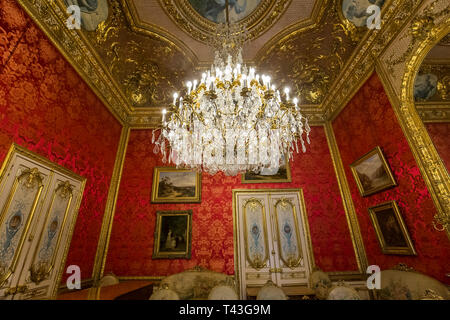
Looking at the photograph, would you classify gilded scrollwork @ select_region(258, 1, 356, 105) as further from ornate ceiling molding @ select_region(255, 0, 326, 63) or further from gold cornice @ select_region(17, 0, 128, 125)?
gold cornice @ select_region(17, 0, 128, 125)

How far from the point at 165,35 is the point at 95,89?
2206 mm

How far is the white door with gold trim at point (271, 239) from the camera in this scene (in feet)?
15.6

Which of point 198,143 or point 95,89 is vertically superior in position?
point 95,89

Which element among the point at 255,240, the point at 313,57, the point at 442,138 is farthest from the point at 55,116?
the point at 442,138

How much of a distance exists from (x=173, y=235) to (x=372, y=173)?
16.5 ft

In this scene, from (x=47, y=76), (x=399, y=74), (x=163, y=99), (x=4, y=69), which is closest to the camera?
(x=4, y=69)

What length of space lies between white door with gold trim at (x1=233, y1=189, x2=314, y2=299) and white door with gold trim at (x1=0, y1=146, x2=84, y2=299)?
148 inches

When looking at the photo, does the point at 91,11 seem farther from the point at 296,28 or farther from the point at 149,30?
the point at 296,28

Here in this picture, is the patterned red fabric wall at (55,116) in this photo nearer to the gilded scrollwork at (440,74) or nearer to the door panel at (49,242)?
the door panel at (49,242)

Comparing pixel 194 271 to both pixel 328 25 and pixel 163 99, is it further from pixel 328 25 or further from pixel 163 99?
pixel 328 25

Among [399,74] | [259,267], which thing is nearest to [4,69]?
[259,267]

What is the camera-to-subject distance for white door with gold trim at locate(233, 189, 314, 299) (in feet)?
15.6
